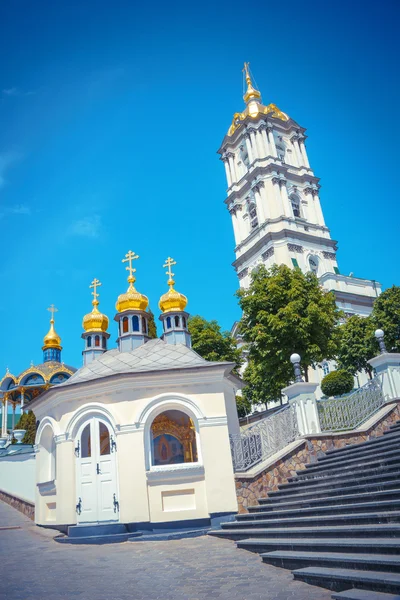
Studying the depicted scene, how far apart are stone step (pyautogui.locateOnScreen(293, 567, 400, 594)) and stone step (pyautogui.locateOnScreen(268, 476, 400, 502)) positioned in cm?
223

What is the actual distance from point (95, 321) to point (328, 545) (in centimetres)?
1319

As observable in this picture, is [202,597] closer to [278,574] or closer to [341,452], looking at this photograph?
[278,574]

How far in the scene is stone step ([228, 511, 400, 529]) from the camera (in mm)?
6918

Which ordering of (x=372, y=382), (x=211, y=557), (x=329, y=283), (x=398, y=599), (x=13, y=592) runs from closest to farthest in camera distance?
(x=398, y=599) < (x=13, y=592) < (x=211, y=557) < (x=372, y=382) < (x=329, y=283)

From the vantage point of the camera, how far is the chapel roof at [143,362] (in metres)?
13.2

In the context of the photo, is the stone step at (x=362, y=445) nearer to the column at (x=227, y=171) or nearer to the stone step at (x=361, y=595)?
the stone step at (x=361, y=595)

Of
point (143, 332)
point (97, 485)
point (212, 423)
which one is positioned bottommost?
point (97, 485)

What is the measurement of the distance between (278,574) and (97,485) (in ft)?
23.1

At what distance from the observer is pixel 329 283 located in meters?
43.6

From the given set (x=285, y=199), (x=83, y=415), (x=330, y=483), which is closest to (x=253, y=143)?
(x=285, y=199)

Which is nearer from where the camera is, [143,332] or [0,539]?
[0,539]

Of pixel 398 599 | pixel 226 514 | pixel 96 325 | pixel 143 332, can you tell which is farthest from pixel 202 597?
pixel 96 325

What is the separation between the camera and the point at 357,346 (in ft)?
104

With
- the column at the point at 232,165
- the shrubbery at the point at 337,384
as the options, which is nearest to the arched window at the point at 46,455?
the shrubbery at the point at 337,384
